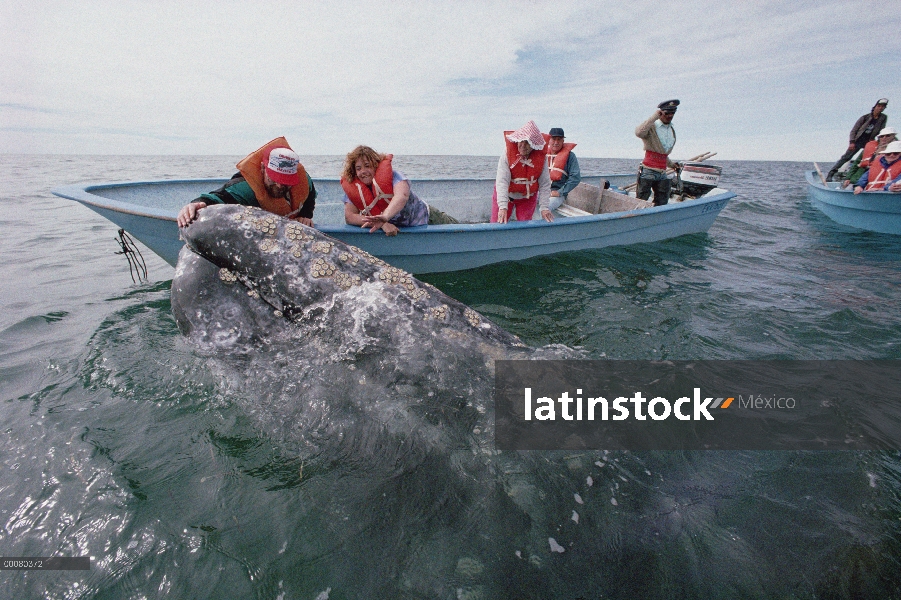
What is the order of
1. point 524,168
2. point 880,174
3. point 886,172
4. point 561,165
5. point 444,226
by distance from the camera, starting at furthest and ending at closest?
point 880,174, point 886,172, point 561,165, point 524,168, point 444,226

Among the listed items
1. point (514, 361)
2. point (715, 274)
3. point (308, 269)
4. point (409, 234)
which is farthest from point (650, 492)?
point (715, 274)

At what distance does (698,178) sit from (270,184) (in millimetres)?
12173

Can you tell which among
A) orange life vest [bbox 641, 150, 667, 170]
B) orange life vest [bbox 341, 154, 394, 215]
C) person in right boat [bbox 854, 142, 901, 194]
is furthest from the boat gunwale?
person in right boat [bbox 854, 142, 901, 194]

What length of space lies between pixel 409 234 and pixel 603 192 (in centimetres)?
641

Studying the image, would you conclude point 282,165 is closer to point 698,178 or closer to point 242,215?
point 242,215

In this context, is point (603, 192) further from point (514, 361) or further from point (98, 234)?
Result: point (98, 234)

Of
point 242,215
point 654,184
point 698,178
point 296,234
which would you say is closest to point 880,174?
point 698,178

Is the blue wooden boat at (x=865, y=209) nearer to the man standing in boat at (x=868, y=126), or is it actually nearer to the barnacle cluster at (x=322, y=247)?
the man standing in boat at (x=868, y=126)

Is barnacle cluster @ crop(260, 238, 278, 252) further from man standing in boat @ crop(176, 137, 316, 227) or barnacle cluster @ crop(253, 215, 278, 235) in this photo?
man standing in boat @ crop(176, 137, 316, 227)

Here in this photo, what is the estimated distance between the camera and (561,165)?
9.36 m

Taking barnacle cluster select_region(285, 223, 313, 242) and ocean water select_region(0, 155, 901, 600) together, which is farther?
barnacle cluster select_region(285, 223, 313, 242)

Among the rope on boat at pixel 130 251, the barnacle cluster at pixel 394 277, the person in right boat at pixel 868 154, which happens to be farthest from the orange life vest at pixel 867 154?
the rope on boat at pixel 130 251

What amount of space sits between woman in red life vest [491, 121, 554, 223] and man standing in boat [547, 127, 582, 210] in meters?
1.53

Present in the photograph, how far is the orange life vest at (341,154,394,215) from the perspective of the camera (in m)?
5.66
